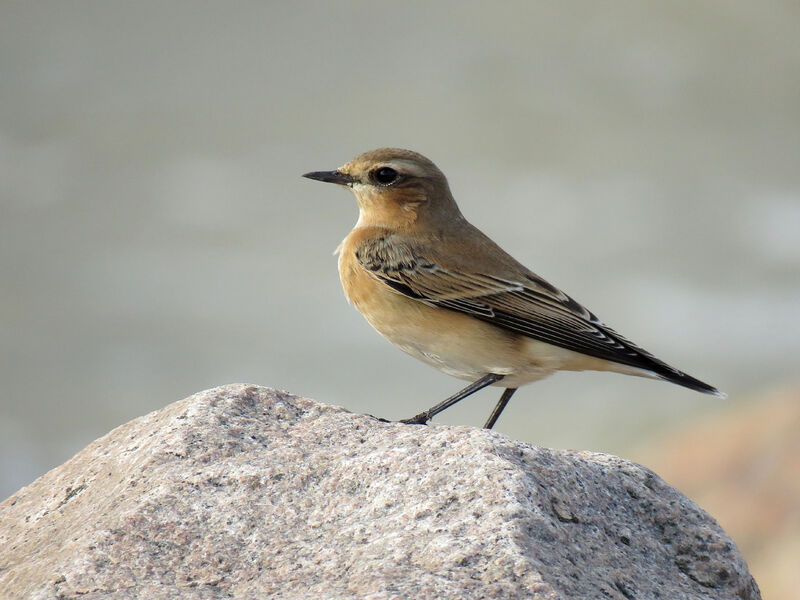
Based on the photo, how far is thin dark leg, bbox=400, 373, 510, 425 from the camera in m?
6.39

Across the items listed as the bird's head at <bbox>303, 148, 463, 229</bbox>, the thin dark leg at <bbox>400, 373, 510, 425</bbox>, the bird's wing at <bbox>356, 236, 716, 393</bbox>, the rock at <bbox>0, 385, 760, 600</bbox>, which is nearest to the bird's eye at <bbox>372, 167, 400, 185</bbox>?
the bird's head at <bbox>303, 148, 463, 229</bbox>

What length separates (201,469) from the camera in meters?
4.68

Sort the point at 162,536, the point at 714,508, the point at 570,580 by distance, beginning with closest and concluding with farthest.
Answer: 1. the point at 570,580
2. the point at 162,536
3. the point at 714,508

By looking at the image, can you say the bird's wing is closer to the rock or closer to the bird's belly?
the bird's belly

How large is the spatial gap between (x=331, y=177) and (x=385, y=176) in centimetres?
42

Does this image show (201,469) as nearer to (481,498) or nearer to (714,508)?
(481,498)

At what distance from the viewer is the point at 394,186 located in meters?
7.79

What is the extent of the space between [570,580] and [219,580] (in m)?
1.37

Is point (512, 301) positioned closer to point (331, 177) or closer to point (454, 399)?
point (454, 399)

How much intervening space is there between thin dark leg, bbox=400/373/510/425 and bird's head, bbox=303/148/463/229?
57.8 inches

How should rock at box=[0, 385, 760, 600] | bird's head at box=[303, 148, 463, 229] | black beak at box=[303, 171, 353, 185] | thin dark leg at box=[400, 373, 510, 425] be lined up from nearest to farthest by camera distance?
1. rock at box=[0, 385, 760, 600]
2. thin dark leg at box=[400, 373, 510, 425]
3. black beak at box=[303, 171, 353, 185]
4. bird's head at box=[303, 148, 463, 229]

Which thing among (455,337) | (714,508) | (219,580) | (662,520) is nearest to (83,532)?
(219,580)

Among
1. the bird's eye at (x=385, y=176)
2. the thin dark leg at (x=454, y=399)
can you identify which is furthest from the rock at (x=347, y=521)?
the bird's eye at (x=385, y=176)

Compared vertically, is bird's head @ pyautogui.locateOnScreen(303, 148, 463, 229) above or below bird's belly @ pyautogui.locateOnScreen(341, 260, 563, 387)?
above
